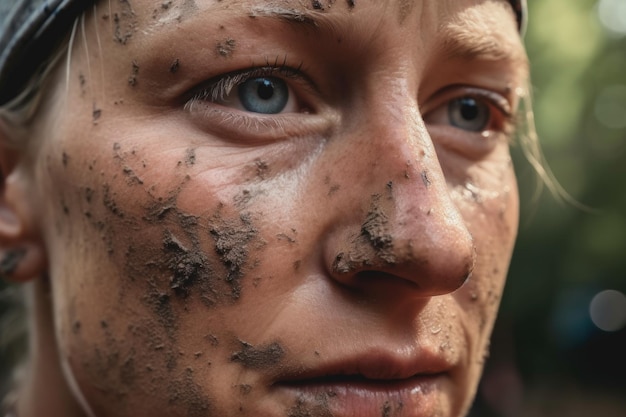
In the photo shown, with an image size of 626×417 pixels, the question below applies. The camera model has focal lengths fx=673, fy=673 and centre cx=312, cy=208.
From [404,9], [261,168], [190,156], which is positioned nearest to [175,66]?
[190,156]

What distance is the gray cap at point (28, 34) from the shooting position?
1772mm

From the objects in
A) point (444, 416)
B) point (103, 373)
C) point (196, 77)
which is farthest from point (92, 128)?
point (444, 416)

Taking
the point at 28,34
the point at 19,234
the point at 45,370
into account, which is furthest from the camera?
the point at 45,370

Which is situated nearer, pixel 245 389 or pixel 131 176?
pixel 245 389

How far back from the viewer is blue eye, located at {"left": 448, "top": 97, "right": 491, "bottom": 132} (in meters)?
1.97

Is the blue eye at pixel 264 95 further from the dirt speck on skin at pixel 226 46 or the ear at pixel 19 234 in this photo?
the ear at pixel 19 234

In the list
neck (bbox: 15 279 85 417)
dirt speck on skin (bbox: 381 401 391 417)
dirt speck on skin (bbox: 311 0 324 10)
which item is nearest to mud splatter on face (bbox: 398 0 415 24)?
dirt speck on skin (bbox: 311 0 324 10)

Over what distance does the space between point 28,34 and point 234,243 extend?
89 centimetres

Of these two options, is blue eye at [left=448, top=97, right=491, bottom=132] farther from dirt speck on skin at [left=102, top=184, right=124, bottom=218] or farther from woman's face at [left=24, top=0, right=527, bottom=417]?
dirt speck on skin at [left=102, top=184, right=124, bottom=218]

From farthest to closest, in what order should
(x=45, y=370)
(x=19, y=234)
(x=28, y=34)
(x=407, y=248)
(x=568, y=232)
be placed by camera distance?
(x=568, y=232) → (x=45, y=370) → (x=19, y=234) → (x=28, y=34) → (x=407, y=248)

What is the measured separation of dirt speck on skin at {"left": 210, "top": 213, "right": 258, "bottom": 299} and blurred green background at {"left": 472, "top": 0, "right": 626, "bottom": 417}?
184 inches

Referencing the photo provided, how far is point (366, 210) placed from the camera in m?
1.52

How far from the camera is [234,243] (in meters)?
1.52

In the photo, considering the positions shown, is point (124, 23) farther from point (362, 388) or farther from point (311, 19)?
point (362, 388)
